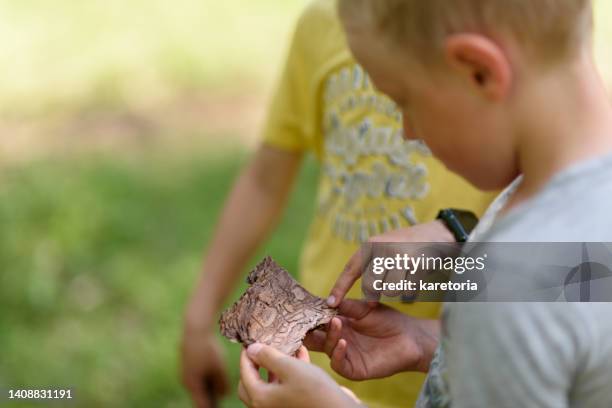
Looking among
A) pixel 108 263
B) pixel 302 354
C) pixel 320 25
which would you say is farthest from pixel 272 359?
pixel 108 263

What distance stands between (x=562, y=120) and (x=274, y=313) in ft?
1.73

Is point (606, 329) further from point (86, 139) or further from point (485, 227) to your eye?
point (86, 139)

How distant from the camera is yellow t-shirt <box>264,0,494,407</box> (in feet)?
5.16

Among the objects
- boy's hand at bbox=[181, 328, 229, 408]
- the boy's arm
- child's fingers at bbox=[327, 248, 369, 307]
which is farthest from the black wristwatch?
boy's hand at bbox=[181, 328, 229, 408]

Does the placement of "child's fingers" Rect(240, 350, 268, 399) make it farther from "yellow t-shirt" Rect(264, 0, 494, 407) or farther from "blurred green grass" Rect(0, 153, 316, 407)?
"blurred green grass" Rect(0, 153, 316, 407)

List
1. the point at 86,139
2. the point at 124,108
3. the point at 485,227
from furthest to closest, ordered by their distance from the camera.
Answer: the point at 124,108
the point at 86,139
the point at 485,227

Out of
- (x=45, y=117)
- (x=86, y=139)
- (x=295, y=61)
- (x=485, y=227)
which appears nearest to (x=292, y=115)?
(x=295, y=61)

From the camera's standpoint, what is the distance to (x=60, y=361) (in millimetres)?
2822

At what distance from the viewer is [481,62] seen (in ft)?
3.16

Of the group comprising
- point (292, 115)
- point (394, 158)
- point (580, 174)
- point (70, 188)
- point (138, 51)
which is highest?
point (138, 51)

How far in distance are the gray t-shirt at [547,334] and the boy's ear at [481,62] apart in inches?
4.5

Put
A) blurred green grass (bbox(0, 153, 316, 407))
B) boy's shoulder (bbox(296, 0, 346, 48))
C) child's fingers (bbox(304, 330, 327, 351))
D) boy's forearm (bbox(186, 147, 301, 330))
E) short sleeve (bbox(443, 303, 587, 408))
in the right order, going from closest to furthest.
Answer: short sleeve (bbox(443, 303, 587, 408)) < child's fingers (bbox(304, 330, 327, 351)) < boy's shoulder (bbox(296, 0, 346, 48)) < boy's forearm (bbox(186, 147, 301, 330)) < blurred green grass (bbox(0, 153, 316, 407))

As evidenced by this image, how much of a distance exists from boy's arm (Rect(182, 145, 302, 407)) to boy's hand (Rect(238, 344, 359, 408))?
0.77 meters

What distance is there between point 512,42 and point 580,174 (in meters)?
0.15
